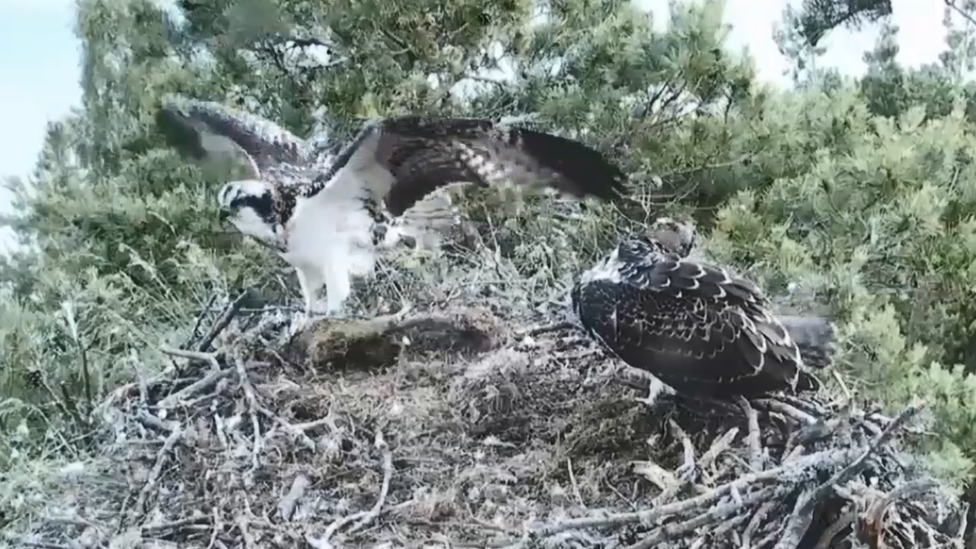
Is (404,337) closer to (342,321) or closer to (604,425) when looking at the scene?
(342,321)

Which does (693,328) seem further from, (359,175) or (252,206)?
(252,206)

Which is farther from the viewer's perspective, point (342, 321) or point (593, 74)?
point (593, 74)

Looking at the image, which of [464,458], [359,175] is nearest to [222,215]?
[359,175]

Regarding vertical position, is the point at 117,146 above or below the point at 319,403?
above

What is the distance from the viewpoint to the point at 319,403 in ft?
4.90

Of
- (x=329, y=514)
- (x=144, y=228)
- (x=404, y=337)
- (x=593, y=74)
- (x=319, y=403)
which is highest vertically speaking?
(x=593, y=74)

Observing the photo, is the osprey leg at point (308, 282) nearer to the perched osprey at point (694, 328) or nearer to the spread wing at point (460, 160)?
the spread wing at point (460, 160)

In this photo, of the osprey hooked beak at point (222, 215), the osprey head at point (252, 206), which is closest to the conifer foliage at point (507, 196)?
the osprey hooked beak at point (222, 215)

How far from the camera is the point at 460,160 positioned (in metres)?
1.50

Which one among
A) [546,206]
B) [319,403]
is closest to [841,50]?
[546,206]

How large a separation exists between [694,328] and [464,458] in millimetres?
324

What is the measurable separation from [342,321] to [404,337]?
92mm

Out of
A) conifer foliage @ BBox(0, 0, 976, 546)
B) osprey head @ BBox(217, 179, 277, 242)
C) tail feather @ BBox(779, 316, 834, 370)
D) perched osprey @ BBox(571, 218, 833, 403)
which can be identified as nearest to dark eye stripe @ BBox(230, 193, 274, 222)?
osprey head @ BBox(217, 179, 277, 242)

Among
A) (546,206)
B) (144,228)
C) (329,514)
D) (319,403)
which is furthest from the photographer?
(144,228)
